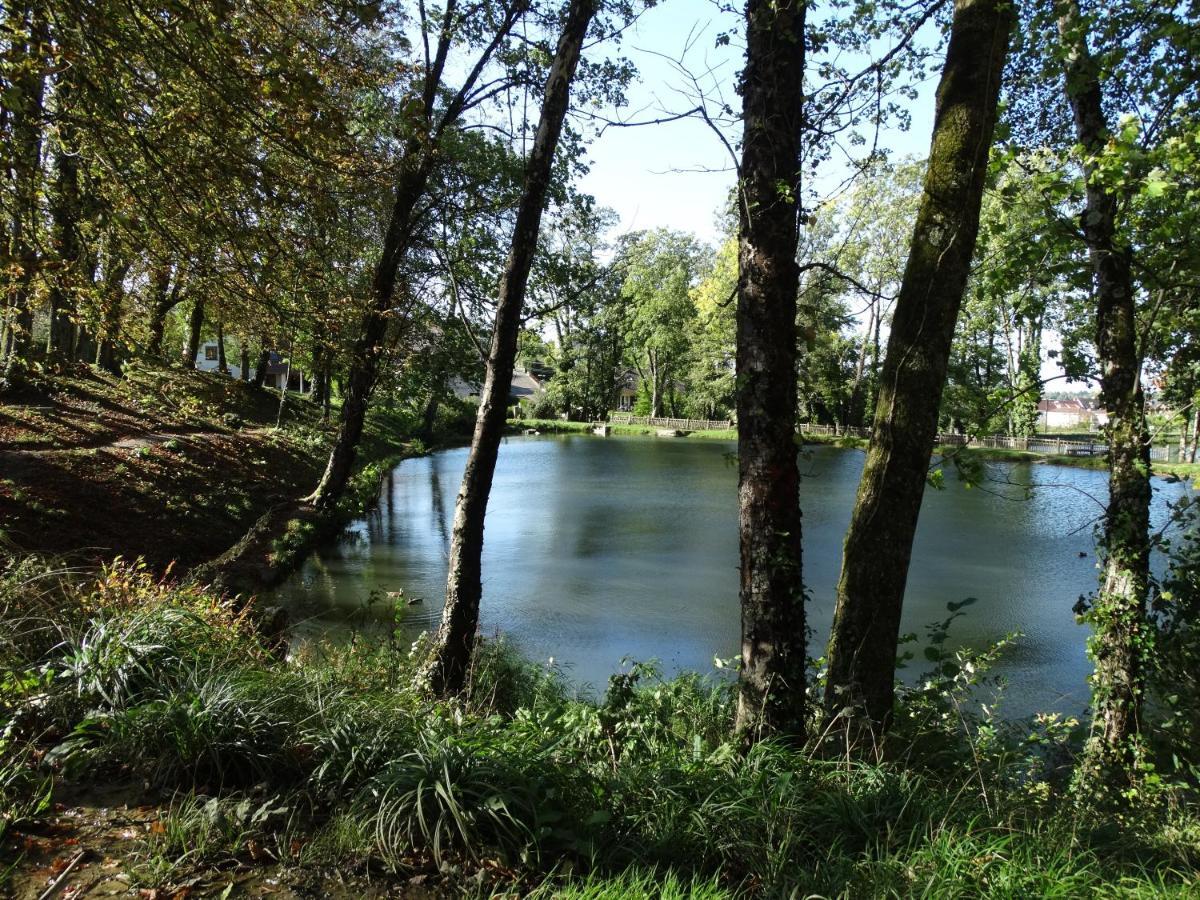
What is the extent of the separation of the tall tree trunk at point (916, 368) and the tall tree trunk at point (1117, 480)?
1732 mm

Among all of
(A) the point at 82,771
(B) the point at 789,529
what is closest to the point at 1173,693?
(B) the point at 789,529

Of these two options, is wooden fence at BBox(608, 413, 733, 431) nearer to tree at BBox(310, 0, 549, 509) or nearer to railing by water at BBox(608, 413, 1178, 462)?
railing by water at BBox(608, 413, 1178, 462)

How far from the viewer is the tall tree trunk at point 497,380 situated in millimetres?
6348

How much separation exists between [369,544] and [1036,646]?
1185cm

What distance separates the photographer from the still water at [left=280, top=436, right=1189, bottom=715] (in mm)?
9281

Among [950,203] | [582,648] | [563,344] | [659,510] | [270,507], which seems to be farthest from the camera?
[563,344]

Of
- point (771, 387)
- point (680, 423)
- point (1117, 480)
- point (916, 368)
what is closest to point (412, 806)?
point (771, 387)

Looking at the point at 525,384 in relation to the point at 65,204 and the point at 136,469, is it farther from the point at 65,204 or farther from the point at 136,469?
the point at 65,204

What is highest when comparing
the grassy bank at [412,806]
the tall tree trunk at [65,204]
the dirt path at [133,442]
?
the tall tree trunk at [65,204]

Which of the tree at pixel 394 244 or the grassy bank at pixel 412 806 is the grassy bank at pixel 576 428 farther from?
the grassy bank at pixel 412 806

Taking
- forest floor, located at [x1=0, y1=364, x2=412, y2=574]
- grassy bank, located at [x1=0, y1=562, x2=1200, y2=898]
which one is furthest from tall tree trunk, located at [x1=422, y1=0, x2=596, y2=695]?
grassy bank, located at [x1=0, y1=562, x2=1200, y2=898]

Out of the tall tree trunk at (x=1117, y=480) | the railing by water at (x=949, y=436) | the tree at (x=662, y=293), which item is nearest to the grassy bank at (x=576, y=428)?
the railing by water at (x=949, y=436)

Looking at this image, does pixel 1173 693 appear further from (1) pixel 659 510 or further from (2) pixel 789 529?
(1) pixel 659 510

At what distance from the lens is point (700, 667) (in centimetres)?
861
